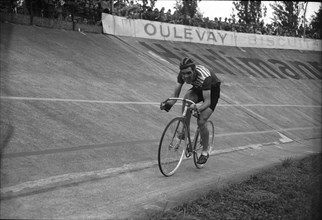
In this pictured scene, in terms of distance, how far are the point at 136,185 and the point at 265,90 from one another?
50.9ft

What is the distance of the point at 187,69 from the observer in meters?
5.64

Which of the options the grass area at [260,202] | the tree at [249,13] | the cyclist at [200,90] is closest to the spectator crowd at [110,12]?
the tree at [249,13]

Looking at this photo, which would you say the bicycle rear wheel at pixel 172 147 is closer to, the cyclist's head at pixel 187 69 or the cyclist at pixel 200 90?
the cyclist at pixel 200 90

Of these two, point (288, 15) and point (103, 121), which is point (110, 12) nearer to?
point (103, 121)

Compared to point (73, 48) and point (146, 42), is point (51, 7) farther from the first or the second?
point (146, 42)

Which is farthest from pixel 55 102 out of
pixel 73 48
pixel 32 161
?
pixel 73 48

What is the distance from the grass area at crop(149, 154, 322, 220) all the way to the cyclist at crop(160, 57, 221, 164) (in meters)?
1.16

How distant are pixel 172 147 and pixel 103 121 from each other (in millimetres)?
2672

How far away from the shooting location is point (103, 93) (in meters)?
10.2

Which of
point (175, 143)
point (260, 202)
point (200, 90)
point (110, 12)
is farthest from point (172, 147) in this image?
point (110, 12)

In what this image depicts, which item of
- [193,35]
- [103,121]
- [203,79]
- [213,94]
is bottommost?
[103,121]

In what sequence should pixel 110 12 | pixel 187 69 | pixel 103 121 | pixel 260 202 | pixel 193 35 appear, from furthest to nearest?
pixel 193 35
pixel 110 12
pixel 103 121
pixel 187 69
pixel 260 202

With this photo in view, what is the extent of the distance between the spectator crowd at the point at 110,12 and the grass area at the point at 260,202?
1297cm

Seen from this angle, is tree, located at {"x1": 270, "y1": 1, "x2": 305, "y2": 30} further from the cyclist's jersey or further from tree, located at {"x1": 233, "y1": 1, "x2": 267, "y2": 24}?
the cyclist's jersey
